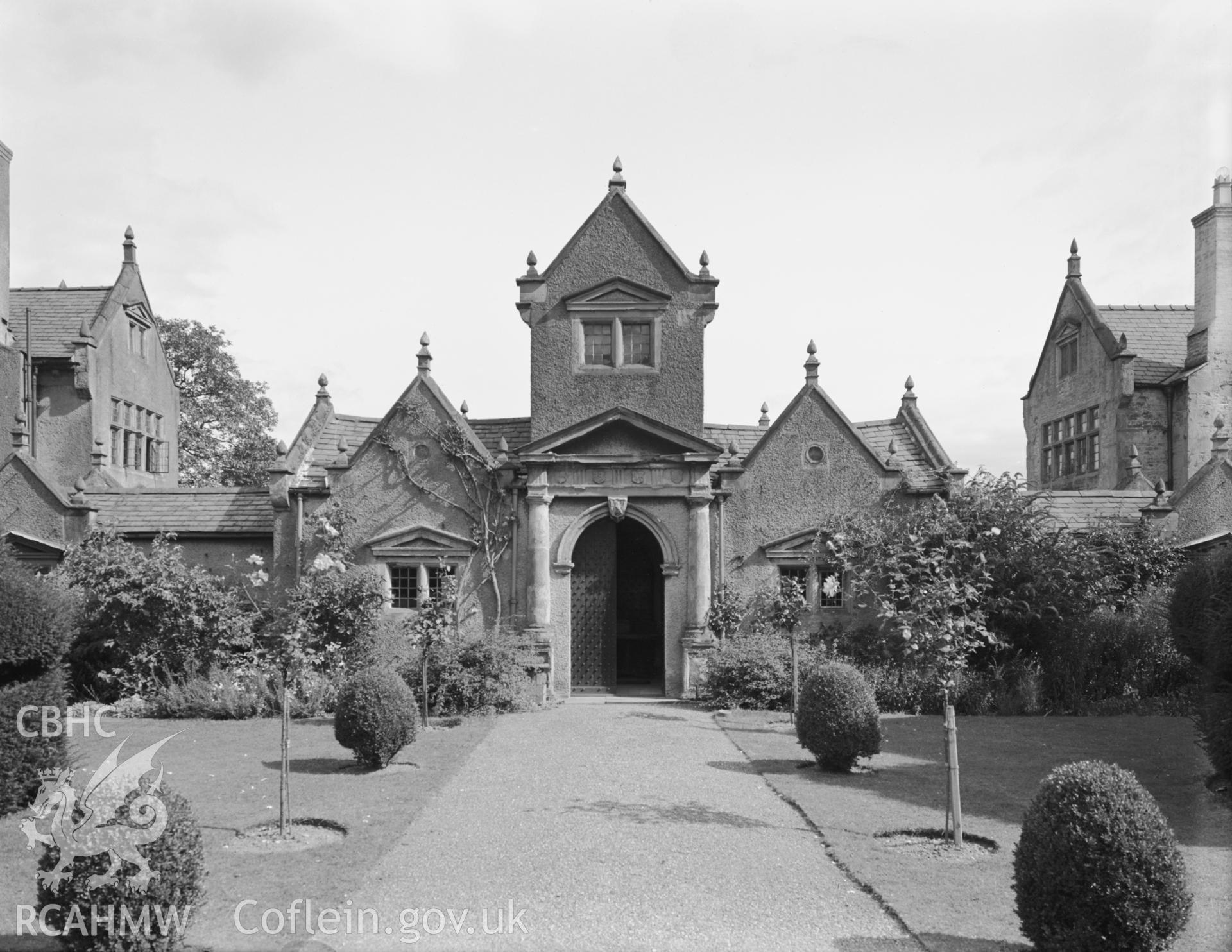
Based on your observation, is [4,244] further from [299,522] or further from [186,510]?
[299,522]

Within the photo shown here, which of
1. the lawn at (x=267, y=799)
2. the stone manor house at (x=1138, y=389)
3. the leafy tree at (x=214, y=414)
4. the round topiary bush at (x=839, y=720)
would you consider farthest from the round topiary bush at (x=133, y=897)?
the leafy tree at (x=214, y=414)

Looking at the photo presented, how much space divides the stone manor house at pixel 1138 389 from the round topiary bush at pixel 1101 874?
19267 millimetres

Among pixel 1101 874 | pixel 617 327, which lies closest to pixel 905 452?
pixel 617 327

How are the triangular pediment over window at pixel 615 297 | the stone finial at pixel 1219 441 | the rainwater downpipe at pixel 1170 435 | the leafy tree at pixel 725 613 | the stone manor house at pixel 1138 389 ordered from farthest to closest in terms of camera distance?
the rainwater downpipe at pixel 1170 435 → the stone manor house at pixel 1138 389 → the stone finial at pixel 1219 441 → the triangular pediment over window at pixel 615 297 → the leafy tree at pixel 725 613

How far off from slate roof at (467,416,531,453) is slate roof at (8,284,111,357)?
49.1 ft

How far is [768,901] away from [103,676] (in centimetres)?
1633

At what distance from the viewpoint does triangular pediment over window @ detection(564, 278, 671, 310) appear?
23.6 metres

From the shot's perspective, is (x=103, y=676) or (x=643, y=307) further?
(x=643, y=307)

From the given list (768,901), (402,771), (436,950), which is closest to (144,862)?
(436,950)

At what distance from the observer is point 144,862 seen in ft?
22.8

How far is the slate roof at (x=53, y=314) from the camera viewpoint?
31.8m

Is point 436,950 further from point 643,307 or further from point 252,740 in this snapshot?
point 643,307

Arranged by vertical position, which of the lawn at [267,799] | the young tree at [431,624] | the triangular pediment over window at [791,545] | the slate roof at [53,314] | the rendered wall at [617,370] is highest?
the slate roof at [53,314]

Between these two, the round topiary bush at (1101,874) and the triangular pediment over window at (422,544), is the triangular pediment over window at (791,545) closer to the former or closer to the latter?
the triangular pediment over window at (422,544)
